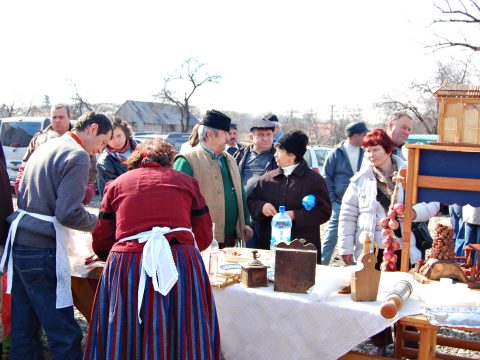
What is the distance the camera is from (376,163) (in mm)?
3414

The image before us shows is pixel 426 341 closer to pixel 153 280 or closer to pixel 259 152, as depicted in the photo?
pixel 153 280

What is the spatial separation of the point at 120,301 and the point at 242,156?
9.23 feet

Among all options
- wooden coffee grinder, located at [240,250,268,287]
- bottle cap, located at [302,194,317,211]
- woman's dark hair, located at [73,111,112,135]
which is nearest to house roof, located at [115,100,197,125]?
bottle cap, located at [302,194,317,211]

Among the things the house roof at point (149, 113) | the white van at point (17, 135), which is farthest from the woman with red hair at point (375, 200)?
the house roof at point (149, 113)

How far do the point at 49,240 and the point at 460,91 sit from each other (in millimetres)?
2291

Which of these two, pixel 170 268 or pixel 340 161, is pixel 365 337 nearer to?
pixel 170 268

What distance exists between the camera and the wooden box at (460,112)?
2.52 meters

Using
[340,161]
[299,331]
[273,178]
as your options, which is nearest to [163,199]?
[299,331]

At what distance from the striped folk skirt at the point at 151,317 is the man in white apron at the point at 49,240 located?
20.3 inches

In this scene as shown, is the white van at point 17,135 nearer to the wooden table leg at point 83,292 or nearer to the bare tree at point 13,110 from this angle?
the wooden table leg at point 83,292

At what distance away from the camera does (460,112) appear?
8.36 ft

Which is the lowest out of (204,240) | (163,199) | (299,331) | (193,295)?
(299,331)

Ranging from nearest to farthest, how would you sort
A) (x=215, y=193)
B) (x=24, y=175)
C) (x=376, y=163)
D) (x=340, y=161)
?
(x=24, y=175), (x=376, y=163), (x=215, y=193), (x=340, y=161)

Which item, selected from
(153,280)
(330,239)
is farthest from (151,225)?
(330,239)
